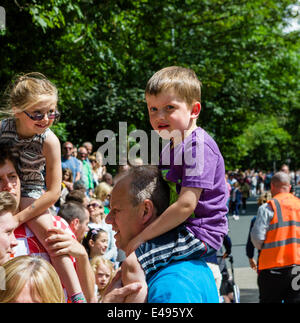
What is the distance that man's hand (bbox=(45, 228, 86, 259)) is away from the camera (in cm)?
285

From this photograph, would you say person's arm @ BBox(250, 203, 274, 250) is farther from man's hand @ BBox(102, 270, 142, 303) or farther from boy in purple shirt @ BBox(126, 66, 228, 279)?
man's hand @ BBox(102, 270, 142, 303)

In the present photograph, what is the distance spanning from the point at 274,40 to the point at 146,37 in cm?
614

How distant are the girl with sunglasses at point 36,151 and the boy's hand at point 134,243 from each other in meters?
0.66

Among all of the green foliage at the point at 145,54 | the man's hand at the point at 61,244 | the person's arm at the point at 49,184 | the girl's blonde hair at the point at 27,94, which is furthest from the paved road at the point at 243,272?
the girl's blonde hair at the point at 27,94

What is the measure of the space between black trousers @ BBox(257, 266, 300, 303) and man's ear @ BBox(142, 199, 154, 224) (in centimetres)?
458

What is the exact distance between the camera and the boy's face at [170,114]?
2.62m

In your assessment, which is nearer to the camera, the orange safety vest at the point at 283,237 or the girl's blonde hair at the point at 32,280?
the girl's blonde hair at the point at 32,280

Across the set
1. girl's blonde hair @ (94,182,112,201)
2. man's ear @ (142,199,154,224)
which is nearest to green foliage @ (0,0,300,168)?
girl's blonde hair @ (94,182,112,201)

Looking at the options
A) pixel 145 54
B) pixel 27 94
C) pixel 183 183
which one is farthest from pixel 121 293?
pixel 145 54

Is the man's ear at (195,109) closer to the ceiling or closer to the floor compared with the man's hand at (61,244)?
closer to the ceiling

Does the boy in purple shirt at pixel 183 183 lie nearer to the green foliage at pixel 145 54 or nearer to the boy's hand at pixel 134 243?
the boy's hand at pixel 134 243

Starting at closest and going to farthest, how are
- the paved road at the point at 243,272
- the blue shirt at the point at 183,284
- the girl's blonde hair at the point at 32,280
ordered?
1. the blue shirt at the point at 183,284
2. the girl's blonde hair at the point at 32,280
3. the paved road at the point at 243,272

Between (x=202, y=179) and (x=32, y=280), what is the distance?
0.87 m

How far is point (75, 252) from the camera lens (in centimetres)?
292
